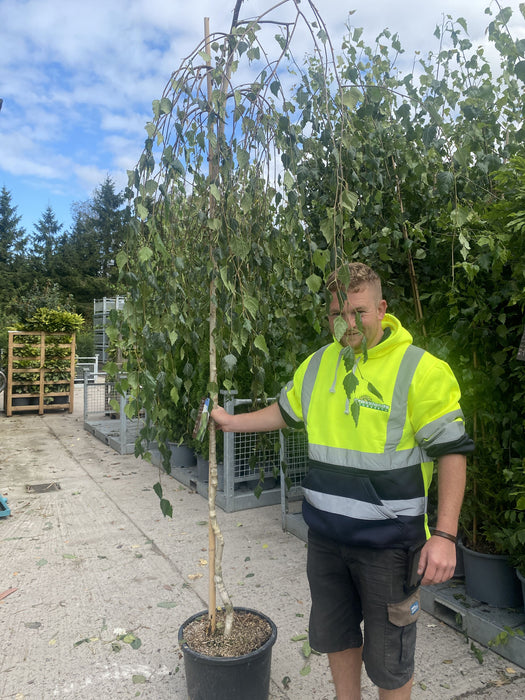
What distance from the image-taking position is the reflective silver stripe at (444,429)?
150 centimetres

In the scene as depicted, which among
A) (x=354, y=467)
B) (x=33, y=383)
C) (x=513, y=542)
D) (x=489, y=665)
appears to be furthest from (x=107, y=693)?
(x=33, y=383)

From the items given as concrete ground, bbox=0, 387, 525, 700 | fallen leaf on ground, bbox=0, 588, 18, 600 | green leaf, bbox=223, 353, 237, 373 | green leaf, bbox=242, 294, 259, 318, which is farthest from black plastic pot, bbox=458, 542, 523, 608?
fallen leaf on ground, bbox=0, 588, 18, 600

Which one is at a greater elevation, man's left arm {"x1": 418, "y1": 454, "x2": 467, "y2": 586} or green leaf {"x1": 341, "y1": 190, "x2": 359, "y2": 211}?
green leaf {"x1": 341, "y1": 190, "x2": 359, "y2": 211}

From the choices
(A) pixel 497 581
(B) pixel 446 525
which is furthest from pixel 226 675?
(A) pixel 497 581

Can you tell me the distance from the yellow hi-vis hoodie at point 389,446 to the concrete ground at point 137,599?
1.13 metres

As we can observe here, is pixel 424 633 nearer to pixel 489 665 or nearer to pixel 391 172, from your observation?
pixel 489 665

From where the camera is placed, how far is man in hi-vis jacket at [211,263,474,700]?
1.53 m

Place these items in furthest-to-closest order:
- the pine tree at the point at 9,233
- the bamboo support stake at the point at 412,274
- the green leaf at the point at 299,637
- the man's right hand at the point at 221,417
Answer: the pine tree at the point at 9,233
the bamboo support stake at the point at 412,274
the green leaf at the point at 299,637
the man's right hand at the point at 221,417

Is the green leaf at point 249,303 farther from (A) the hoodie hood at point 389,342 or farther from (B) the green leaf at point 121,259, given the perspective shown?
(B) the green leaf at point 121,259

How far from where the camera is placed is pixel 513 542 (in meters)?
2.29

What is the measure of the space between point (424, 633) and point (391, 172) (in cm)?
256

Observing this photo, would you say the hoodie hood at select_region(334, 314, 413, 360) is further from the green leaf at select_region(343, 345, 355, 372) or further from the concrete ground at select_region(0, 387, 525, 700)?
the concrete ground at select_region(0, 387, 525, 700)

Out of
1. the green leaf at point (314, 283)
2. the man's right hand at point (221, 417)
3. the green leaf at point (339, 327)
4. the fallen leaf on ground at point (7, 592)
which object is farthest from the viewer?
the fallen leaf on ground at point (7, 592)

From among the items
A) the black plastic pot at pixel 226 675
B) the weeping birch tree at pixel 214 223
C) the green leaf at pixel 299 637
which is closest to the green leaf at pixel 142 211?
the weeping birch tree at pixel 214 223
